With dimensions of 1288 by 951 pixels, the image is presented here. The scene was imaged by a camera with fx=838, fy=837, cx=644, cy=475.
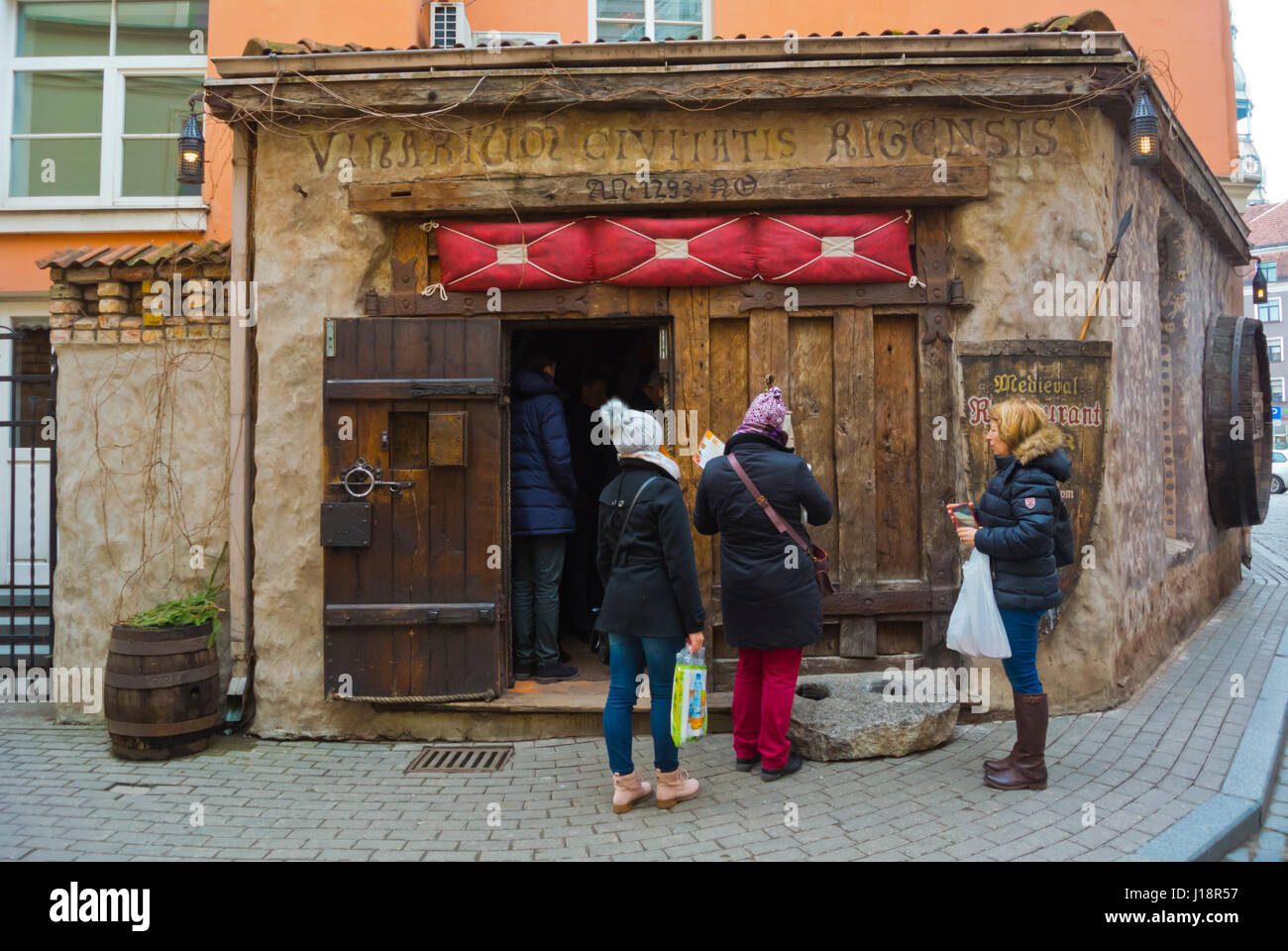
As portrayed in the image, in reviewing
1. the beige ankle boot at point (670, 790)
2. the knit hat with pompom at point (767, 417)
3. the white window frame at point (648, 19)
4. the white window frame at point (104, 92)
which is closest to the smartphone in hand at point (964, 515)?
the knit hat with pompom at point (767, 417)

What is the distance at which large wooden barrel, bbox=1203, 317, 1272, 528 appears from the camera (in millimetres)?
7770

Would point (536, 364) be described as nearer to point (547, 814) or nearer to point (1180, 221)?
point (547, 814)

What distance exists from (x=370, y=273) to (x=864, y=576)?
3626mm

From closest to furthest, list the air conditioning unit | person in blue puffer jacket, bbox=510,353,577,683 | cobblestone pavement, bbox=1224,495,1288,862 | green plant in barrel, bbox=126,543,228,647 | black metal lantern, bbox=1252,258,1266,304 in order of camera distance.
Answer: cobblestone pavement, bbox=1224,495,1288,862 < green plant in barrel, bbox=126,543,228,647 < person in blue puffer jacket, bbox=510,353,577,683 < the air conditioning unit < black metal lantern, bbox=1252,258,1266,304

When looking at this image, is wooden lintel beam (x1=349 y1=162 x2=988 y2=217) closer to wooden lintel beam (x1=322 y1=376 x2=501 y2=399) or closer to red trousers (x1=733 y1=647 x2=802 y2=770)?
wooden lintel beam (x1=322 y1=376 x2=501 y2=399)

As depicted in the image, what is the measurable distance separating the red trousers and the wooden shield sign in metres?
1.85

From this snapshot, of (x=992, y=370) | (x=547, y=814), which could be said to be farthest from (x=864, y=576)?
(x=547, y=814)

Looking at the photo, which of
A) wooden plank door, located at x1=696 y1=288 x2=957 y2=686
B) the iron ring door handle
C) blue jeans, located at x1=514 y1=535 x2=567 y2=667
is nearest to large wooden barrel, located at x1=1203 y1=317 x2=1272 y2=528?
wooden plank door, located at x1=696 y1=288 x2=957 y2=686

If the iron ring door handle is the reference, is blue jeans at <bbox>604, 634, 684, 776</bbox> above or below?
below

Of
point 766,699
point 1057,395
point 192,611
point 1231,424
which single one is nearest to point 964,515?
point 766,699

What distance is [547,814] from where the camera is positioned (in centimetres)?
398

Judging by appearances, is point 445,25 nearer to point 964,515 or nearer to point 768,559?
point 768,559

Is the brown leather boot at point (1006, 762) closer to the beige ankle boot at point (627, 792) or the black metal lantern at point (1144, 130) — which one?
the beige ankle boot at point (627, 792)

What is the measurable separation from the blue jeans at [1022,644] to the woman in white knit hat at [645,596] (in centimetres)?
151
